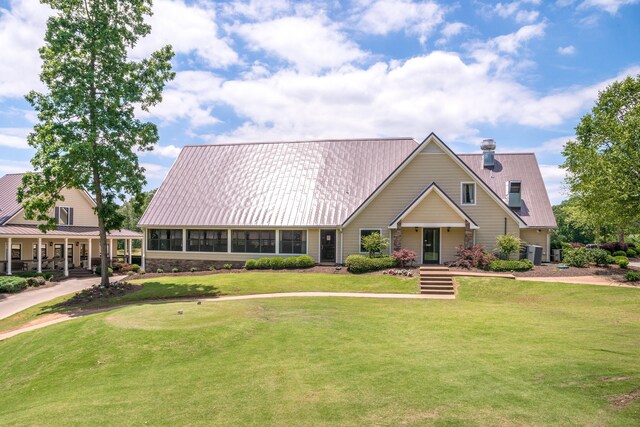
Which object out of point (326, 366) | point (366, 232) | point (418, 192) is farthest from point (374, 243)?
point (326, 366)

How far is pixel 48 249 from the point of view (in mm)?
37125

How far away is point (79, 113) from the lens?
911 inches

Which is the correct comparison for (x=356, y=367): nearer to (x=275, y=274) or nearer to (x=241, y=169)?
(x=275, y=274)

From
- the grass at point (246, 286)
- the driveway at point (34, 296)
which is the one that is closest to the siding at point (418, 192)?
the grass at point (246, 286)

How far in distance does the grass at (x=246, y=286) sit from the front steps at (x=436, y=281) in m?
0.52

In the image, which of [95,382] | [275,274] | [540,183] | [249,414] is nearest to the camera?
[249,414]

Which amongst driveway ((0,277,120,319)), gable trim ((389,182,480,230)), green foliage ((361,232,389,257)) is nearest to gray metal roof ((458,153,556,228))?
gable trim ((389,182,480,230))

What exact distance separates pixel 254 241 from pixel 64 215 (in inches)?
737

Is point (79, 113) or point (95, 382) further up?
point (79, 113)

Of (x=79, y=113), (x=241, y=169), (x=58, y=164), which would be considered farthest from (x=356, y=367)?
(x=241, y=169)

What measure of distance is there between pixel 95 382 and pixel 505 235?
2459cm

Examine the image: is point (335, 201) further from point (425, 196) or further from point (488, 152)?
point (488, 152)

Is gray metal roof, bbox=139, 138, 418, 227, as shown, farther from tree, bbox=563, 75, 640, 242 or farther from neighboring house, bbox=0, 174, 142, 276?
tree, bbox=563, 75, 640, 242

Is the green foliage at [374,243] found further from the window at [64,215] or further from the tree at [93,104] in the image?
the window at [64,215]
